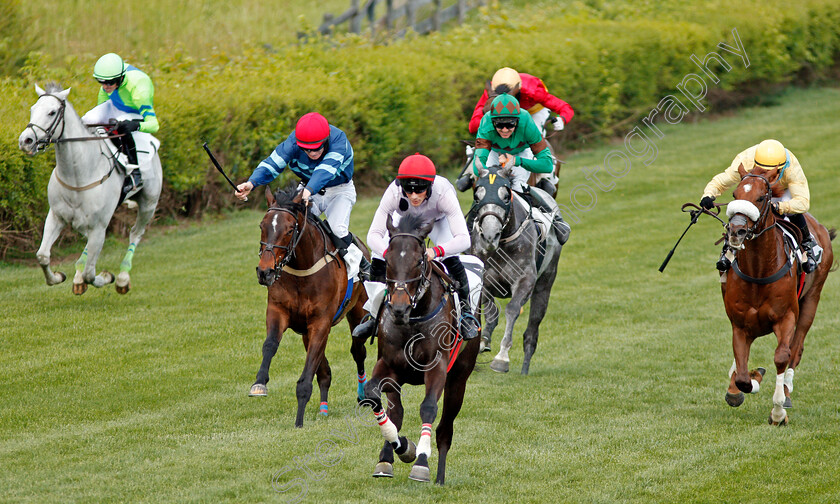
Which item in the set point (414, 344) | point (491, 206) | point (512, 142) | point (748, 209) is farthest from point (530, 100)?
point (414, 344)

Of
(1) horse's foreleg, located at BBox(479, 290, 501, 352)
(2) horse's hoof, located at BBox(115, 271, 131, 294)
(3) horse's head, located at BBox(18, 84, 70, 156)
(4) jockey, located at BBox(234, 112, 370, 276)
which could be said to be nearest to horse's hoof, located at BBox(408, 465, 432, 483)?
(4) jockey, located at BBox(234, 112, 370, 276)

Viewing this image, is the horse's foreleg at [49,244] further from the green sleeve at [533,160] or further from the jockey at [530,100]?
the green sleeve at [533,160]

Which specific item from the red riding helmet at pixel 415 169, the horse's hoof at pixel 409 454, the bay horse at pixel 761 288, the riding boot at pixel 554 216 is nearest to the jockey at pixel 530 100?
the riding boot at pixel 554 216

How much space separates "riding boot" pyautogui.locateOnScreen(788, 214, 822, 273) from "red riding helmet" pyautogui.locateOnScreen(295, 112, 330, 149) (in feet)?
13.7

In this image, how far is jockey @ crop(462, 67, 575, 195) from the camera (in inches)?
427

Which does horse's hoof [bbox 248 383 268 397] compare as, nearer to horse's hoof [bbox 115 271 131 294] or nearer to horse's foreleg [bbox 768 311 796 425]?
horse's foreleg [bbox 768 311 796 425]

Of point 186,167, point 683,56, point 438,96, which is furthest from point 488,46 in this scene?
point 186,167

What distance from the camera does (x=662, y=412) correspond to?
342 inches

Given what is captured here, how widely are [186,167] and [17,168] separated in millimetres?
3154

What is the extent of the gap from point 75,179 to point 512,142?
479cm

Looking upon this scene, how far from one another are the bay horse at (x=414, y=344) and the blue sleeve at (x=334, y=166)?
1.84m

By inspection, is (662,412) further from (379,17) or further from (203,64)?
(379,17)

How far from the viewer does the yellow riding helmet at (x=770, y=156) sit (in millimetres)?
8195

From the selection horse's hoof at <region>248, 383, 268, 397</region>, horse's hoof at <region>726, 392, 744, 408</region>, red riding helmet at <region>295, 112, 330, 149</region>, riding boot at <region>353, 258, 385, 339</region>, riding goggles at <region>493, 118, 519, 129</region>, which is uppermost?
riding goggles at <region>493, 118, 519, 129</region>
